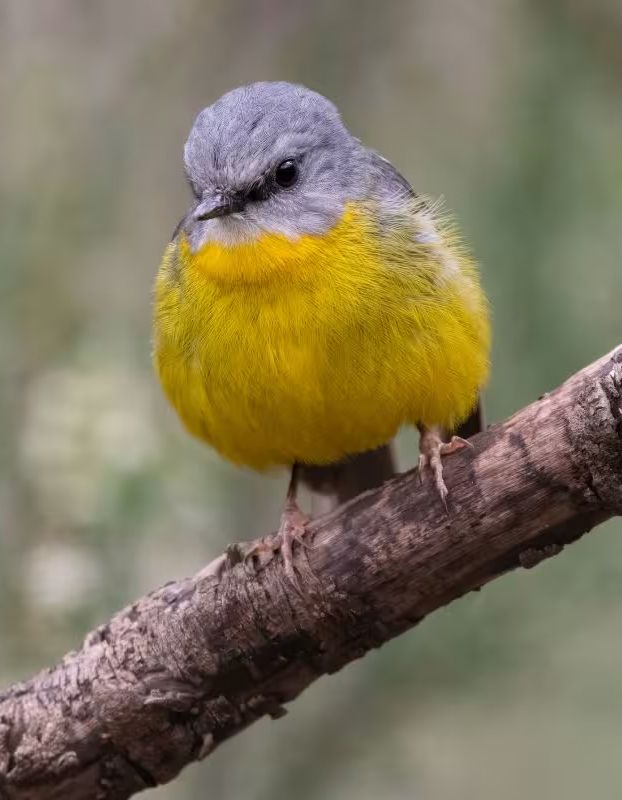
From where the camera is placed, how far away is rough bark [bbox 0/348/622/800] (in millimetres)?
4035

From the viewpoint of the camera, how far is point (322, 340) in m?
4.37

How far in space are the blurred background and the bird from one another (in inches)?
23.3

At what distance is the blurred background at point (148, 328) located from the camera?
16.5 feet

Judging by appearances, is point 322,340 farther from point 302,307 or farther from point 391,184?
point 391,184

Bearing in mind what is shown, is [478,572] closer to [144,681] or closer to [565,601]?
[144,681]

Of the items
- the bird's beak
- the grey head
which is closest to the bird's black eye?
the grey head

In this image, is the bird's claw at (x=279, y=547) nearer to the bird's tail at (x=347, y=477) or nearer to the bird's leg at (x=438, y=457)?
the bird's leg at (x=438, y=457)

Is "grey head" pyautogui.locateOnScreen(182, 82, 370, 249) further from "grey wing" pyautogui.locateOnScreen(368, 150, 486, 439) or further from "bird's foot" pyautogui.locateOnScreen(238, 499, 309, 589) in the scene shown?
A: "bird's foot" pyautogui.locateOnScreen(238, 499, 309, 589)

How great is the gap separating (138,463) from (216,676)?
93 centimetres

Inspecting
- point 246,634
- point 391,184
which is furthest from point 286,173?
point 246,634

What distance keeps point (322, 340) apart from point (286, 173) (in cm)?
64

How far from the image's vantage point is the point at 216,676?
438 centimetres

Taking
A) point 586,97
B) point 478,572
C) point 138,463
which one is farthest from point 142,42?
point 478,572

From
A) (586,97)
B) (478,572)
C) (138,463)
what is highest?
(586,97)
